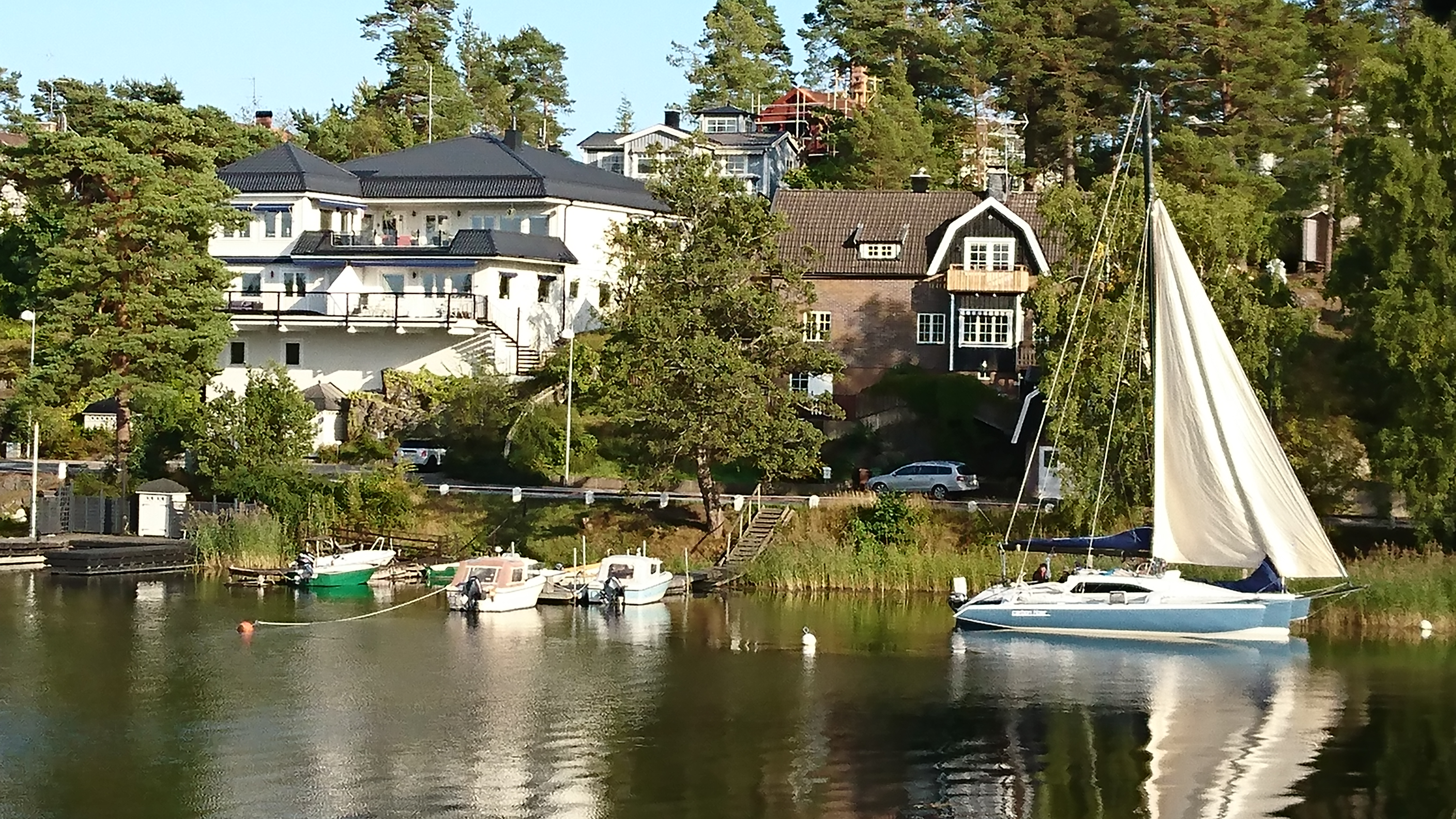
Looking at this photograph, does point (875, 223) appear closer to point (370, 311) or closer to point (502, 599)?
point (370, 311)

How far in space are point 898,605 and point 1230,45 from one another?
42.3 metres

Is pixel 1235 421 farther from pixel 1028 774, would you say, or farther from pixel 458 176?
pixel 458 176

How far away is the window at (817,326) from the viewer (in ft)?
221

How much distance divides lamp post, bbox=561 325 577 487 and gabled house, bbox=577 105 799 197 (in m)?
31.5

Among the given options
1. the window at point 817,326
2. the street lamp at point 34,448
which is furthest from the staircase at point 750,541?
the street lamp at point 34,448

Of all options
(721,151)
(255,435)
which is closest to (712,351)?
(255,435)

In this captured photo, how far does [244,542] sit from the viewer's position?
63.2 meters

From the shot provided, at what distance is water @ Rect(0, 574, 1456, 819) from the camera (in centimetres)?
3153

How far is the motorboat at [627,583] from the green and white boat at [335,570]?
25.8 ft

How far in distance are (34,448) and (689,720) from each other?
132 ft

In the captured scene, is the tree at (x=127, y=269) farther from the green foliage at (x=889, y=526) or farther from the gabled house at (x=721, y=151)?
the gabled house at (x=721, y=151)

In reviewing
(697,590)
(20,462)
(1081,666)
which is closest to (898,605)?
(697,590)

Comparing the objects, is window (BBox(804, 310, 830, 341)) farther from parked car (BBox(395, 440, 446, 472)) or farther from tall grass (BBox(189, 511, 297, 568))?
tall grass (BBox(189, 511, 297, 568))

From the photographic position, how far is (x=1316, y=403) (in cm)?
5525
